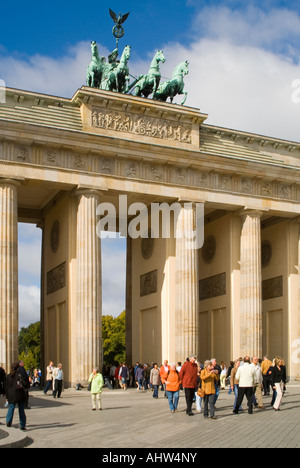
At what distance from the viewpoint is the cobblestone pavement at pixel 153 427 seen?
545 inches

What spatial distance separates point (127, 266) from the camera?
144 feet

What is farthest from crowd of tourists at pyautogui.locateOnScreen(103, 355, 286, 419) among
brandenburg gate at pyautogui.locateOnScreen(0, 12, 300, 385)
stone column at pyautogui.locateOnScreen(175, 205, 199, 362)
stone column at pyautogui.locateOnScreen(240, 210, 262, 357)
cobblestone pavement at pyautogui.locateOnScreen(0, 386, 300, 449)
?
stone column at pyautogui.locateOnScreen(240, 210, 262, 357)

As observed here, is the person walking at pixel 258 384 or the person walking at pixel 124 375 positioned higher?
the person walking at pixel 258 384

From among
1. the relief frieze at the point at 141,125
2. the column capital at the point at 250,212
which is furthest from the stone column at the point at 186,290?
the relief frieze at the point at 141,125

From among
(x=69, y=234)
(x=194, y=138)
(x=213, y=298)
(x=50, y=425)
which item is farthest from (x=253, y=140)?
(x=50, y=425)

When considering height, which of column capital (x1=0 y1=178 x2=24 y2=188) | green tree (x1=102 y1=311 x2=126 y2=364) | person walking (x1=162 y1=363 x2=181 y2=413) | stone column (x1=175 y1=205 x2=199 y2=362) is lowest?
green tree (x1=102 y1=311 x2=126 y2=364)

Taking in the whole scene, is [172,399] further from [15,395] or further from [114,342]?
[114,342]

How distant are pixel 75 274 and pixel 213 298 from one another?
10.4 m

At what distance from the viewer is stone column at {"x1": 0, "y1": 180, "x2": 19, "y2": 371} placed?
3153cm

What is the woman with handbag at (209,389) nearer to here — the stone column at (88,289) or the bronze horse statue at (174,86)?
the stone column at (88,289)

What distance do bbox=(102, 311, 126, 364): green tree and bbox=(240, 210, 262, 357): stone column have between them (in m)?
48.8

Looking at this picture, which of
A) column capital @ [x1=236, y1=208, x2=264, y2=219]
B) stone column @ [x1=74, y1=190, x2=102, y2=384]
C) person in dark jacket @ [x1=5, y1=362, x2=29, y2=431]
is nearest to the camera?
person in dark jacket @ [x1=5, y1=362, x2=29, y2=431]

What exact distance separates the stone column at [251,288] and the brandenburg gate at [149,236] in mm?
61

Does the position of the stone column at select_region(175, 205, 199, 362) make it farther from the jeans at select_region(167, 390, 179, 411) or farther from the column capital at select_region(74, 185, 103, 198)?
the jeans at select_region(167, 390, 179, 411)
